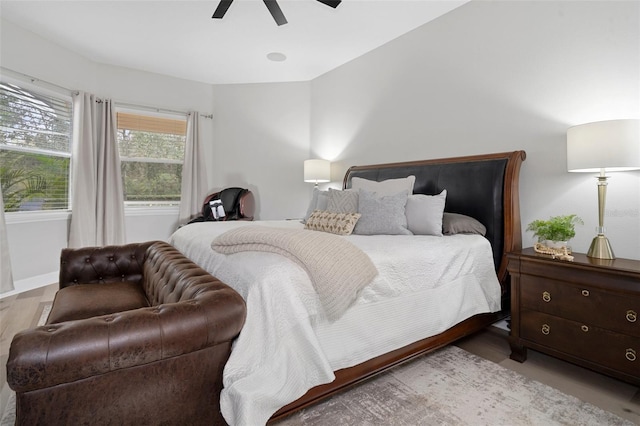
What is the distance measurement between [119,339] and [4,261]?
335 centimetres

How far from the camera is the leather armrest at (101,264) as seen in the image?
7.14 ft

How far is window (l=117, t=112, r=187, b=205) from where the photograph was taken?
15.3ft

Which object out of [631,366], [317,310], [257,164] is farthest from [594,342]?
[257,164]

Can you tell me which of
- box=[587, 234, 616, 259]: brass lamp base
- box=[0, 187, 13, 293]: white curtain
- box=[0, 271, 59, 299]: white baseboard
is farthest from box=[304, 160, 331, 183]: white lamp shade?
box=[0, 271, 59, 299]: white baseboard

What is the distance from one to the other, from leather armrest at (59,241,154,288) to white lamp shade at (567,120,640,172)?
2951 millimetres

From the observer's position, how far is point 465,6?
2885 millimetres

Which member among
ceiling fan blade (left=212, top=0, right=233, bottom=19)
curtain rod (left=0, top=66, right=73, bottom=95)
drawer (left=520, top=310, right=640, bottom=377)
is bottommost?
drawer (left=520, top=310, right=640, bottom=377)

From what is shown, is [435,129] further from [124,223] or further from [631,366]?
[124,223]

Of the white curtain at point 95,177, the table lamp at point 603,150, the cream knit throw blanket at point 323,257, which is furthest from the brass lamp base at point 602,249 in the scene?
the white curtain at point 95,177

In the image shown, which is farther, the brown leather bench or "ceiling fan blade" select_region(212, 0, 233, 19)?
"ceiling fan blade" select_region(212, 0, 233, 19)

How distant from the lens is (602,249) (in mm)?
1884

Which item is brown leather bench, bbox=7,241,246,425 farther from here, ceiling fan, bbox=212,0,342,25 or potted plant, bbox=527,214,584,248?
ceiling fan, bbox=212,0,342,25

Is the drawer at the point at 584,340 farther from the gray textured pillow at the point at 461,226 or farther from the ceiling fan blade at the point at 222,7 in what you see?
the ceiling fan blade at the point at 222,7

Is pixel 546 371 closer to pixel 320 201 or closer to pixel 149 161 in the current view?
pixel 320 201
